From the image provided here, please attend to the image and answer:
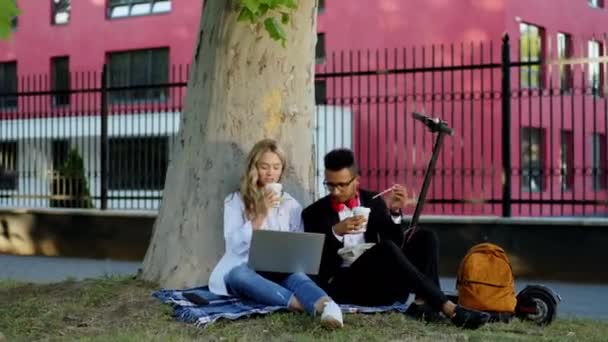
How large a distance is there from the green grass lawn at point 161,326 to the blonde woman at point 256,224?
0.20 m

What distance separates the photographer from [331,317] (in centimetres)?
604

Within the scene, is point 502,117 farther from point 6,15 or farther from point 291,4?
point 6,15

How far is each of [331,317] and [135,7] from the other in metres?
27.0

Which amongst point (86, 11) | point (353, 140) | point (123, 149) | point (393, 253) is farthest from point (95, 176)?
point (86, 11)

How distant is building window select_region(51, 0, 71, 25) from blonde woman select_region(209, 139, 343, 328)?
2711 cm

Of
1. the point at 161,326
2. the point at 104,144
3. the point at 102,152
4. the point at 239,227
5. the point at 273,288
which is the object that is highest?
the point at 104,144

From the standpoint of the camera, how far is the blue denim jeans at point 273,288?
6.36 meters

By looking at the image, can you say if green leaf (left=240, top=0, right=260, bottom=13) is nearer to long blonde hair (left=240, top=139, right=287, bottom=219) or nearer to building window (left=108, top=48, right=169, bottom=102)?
long blonde hair (left=240, top=139, right=287, bottom=219)

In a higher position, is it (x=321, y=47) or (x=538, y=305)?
(x=321, y=47)

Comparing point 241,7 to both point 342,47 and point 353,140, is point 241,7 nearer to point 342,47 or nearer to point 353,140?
point 353,140

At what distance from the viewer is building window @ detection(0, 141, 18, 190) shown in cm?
1678

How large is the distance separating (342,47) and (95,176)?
1301cm

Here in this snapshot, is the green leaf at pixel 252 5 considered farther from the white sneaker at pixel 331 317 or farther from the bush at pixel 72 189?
the bush at pixel 72 189

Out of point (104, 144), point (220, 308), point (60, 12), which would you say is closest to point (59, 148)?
point (104, 144)
